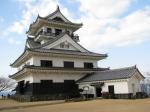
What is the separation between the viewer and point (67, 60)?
36.0m

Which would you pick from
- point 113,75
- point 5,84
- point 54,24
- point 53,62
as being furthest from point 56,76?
point 5,84

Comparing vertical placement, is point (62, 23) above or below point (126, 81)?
above

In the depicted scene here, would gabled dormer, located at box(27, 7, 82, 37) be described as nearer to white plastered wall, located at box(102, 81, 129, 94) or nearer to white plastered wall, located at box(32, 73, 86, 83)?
white plastered wall, located at box(32, 73, 86, 83)

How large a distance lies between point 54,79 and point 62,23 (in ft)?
36.8

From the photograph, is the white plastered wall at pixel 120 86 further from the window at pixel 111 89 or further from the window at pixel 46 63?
the window at pixel 46 63

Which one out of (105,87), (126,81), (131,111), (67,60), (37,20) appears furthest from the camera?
(37,20)

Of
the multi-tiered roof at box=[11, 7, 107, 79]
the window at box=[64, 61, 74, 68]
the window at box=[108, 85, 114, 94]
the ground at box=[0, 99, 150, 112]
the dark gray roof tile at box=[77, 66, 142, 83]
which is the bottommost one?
the ground at box=[0, 99, 150, 112]

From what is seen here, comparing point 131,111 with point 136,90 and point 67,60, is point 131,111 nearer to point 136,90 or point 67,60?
point 136,90

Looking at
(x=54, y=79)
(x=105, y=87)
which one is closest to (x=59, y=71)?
(x=54, y=79)

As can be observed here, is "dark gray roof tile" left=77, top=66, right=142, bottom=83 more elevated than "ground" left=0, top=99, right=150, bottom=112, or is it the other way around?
"dark gray roof tile" left=77, top=66, right=142, bottom=83

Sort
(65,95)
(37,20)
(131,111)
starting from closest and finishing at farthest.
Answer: (131,111) → (65,95) → (37,20)

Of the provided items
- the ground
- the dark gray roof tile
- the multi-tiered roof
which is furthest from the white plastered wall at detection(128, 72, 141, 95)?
the multi-tiered roof

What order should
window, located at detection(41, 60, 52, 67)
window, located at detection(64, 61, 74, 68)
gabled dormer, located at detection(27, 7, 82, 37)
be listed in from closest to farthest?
1. window, located at detection(41, 60, 52, 67)
2. window, located at detection(64, 61, 74, 68)
3. gabled dormer, located at detection(27, 7, 82, 37)

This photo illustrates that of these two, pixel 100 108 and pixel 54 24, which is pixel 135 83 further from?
pixel 54 24
